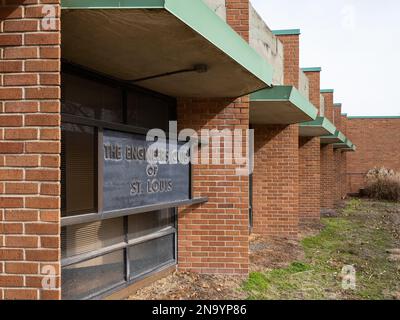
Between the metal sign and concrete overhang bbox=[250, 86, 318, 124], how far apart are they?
2.30 m

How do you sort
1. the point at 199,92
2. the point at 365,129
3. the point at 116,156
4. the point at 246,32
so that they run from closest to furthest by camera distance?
the point at 116,156 < the point at 199,92 < the point at 246,32 < the point at 365,129

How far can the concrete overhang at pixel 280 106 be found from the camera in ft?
23.9

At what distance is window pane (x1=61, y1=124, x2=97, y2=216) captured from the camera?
14.2 feet

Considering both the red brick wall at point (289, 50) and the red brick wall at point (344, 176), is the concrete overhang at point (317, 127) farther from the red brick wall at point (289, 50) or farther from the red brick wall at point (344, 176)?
the red brick wall at point (344, 176)

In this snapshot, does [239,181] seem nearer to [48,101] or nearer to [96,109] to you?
[96,109]

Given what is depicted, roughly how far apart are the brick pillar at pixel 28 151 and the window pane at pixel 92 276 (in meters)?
1.61

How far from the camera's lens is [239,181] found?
6.32 meters

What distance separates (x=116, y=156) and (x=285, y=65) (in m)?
7.61

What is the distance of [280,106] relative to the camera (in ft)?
25.8

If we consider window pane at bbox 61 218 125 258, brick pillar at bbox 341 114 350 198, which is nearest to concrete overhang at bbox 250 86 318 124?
window pane at bbox 61 218 125 258

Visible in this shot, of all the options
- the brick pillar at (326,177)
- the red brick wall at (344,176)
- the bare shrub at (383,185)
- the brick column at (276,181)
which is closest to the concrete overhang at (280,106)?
the brick column at (276,181)

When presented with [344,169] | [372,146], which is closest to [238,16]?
[344,169]

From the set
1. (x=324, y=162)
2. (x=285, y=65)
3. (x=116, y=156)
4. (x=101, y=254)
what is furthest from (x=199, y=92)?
(x=324, y=162)

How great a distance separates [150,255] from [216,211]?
1196mm
